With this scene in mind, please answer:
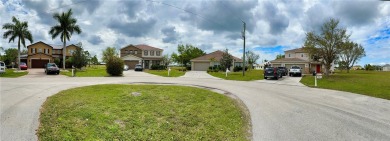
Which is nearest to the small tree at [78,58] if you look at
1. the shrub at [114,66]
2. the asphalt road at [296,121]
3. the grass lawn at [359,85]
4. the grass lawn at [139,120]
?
the shrub at [114,66]

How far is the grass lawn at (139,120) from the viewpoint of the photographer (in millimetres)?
6066

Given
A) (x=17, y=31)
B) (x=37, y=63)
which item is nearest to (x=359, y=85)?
(x=17, y=31)

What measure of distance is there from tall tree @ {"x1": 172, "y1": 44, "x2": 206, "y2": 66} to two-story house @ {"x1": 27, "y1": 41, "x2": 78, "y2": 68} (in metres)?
29.6

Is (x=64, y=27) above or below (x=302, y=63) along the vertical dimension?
above

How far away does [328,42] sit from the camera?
3934 centimetres

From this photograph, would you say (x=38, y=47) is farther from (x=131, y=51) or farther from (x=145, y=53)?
(x=145, y=53)

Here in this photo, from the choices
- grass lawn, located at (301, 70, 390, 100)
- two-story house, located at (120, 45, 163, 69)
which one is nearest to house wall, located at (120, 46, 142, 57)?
two-story house, located at (120, 45, 163, 69)

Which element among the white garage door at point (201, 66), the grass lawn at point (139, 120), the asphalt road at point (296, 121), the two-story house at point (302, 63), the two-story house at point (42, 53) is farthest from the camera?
the white garage door at point (201, 66)

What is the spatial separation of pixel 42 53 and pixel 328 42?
5861 centimetres

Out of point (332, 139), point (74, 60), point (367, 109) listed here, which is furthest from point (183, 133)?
point (74, 60)

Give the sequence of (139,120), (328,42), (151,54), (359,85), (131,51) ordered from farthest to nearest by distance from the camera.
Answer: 1. (151,54)
2. (131,51)
3. (328,42)
4. (359,85)
5. (139,120)

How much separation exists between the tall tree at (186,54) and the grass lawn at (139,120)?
64.0m

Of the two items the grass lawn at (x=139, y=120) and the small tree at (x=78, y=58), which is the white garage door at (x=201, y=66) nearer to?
the small tree at (x=78, y=58)

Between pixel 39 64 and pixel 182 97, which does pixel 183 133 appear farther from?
pixel 39 64
